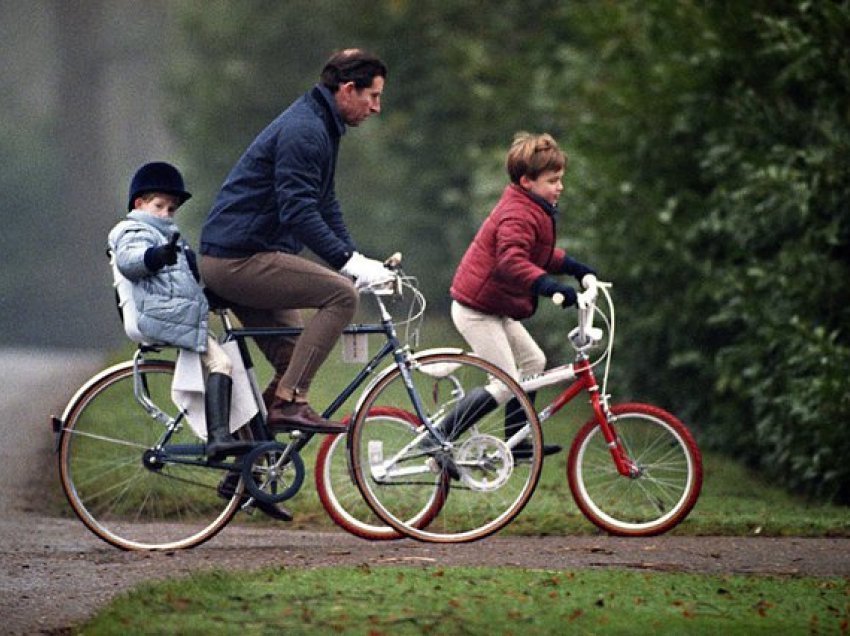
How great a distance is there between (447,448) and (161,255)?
1.49 metres

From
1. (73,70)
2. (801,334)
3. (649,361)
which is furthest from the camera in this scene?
(73,70)

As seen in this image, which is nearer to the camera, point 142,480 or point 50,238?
point 142,480

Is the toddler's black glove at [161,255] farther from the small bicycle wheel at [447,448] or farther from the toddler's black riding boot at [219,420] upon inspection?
the small bicycle wheel at [447,448]

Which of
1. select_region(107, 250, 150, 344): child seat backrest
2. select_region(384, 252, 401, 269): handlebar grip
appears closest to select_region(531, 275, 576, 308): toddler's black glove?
select_region(384, 252, 401, 269): handlebar grip

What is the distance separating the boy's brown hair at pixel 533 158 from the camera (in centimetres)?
859

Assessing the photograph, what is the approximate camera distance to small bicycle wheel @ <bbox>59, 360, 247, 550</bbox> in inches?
328

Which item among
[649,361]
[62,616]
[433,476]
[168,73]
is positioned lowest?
[62,616]

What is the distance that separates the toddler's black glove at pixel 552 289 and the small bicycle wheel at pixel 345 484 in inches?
30.7

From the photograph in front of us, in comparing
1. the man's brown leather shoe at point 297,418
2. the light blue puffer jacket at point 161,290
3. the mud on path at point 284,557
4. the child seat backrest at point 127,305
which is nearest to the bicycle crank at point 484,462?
the mud on path at point 284,557

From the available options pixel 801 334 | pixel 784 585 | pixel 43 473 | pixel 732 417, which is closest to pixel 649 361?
pixel 732 417

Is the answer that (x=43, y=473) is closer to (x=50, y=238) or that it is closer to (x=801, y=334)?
(x=801, y=334)

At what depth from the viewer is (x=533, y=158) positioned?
8586 millimetres

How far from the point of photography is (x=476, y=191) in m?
20.8

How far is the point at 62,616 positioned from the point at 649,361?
8.76 metres
